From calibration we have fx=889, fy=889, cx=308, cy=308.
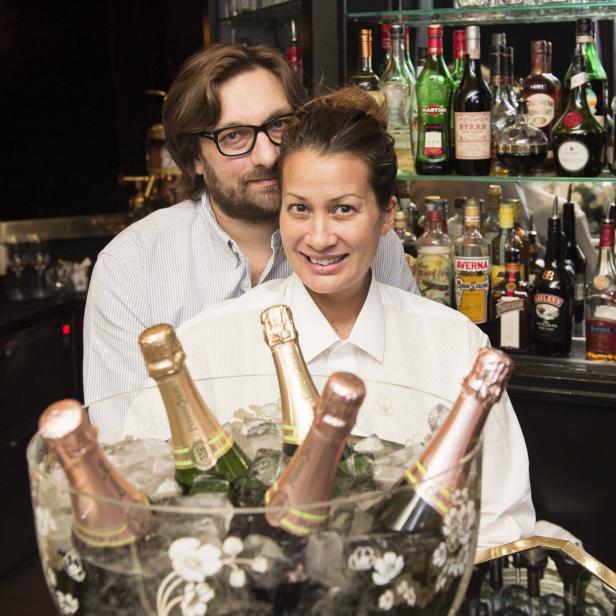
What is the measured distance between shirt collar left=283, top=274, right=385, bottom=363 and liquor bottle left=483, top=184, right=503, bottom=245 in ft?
3.32

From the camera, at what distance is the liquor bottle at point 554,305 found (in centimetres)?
226

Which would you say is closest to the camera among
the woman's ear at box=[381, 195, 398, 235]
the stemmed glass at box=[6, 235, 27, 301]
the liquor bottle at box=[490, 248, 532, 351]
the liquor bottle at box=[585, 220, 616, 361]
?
the woman's ear at box=[381, 195, 398, 235]

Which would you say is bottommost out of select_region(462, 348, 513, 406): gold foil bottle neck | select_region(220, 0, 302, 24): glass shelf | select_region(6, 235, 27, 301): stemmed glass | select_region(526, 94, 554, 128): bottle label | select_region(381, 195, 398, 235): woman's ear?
select_region(6, 235, 27, 301): stemmed glass

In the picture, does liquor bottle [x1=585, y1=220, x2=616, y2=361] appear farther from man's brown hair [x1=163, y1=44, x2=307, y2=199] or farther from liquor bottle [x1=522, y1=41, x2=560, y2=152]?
man's brown hair [x1=163, y1=44, x2=307, y2=199]

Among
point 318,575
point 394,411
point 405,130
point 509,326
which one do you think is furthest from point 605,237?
point 318,575

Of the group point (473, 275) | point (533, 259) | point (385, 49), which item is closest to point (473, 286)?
point (473, 275)

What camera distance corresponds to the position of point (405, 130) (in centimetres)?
244

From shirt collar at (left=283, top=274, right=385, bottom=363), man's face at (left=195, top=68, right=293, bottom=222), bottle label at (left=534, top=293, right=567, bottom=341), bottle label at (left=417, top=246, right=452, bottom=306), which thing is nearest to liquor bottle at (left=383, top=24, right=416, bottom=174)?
bottle label at (left=417, top=246, right=452, bottom=306)

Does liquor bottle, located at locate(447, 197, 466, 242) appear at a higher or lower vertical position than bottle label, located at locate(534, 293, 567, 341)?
higher

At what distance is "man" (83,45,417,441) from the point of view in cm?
180

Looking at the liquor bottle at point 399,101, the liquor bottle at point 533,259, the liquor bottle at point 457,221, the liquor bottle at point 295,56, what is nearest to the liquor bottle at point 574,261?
the liquor bottle at point 533,259

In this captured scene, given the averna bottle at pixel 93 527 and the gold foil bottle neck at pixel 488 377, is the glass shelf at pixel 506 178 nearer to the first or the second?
the gold foil bottle neck at pixel 488 377

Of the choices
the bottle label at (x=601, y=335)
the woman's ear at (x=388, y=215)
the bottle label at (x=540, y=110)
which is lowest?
the bottle label at (x=601, y=335)

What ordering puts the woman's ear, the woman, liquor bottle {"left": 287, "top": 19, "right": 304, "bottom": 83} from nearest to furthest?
the woman
the woman's ear
liquor bottle {"left": 287, "top": 19, "right": 304, "bottom": 83}
